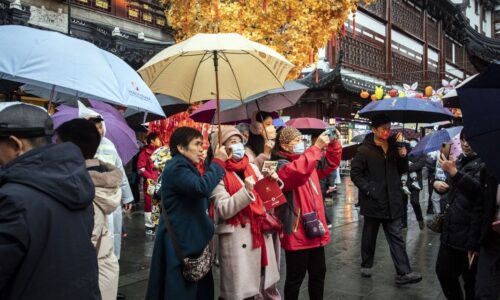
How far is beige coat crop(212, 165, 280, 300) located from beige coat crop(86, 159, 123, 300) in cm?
82

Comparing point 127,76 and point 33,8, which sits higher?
point 33,8

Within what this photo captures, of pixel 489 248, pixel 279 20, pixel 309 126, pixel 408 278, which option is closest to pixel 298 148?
pixel 489 248

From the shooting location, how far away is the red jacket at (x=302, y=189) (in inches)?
147

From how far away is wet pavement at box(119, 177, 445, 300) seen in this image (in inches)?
196

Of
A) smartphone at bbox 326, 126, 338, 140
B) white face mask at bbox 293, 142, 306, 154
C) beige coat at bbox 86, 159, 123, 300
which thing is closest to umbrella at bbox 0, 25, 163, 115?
beige coat at bbox 86, 159, 123, 300

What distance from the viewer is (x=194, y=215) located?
127 inches

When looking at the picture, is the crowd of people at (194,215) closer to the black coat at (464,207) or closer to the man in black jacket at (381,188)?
the black coat at (464,207)

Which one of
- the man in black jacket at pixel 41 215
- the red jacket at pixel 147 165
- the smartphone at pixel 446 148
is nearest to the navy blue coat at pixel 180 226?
the man in black jacket at pixel 41 215

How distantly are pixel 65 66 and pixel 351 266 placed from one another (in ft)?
14.9

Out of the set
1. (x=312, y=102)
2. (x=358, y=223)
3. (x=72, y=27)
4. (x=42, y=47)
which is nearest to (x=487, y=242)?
(x=42, y=47)

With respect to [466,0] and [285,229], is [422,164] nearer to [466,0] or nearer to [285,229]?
[285,229]

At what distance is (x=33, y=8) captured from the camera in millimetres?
11461

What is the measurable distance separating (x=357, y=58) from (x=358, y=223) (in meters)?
12.3

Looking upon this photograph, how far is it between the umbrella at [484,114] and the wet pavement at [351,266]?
2.91 m
